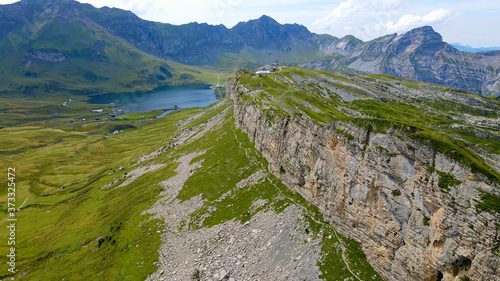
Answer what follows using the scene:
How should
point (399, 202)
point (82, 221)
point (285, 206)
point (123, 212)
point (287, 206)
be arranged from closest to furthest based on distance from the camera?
point (399, 202)
point (287, 206)
point (285, 206)
point (123, 212)
point (82, 221)

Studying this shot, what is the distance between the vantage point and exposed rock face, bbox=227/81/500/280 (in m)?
25.1

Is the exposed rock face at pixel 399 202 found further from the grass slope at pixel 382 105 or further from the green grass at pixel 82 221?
the green grass at pixel 82 221

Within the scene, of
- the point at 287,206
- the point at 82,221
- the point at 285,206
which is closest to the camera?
the point at 287,206

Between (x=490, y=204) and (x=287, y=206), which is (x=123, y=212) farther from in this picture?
(x=490, y=204)

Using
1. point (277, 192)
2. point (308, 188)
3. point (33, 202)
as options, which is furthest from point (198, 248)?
point (33, 202)

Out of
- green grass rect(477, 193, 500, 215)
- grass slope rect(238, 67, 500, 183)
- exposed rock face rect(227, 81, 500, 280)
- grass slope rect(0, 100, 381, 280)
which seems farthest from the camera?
grass slope rect(238, 67, 500, 183)

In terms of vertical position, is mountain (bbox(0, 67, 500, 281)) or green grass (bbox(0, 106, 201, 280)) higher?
mountain (bbox(0, 67, 500, 281))

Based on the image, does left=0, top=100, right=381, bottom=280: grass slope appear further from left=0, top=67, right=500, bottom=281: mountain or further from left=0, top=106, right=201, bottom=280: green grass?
left=0, top=67, right=500, bottom=281: mountain

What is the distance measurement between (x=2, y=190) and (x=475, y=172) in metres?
176

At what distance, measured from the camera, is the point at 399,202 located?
105 feet

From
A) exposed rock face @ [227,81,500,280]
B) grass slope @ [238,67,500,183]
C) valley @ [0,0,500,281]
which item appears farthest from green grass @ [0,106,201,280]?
grass slope @ [238,67,500,183]

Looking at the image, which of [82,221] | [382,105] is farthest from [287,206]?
[382,105]

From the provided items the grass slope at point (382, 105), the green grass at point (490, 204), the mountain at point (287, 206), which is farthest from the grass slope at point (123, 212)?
Answer: the grass slope at point (382, 105)

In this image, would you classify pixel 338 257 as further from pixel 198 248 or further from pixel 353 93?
pixel 353 93
